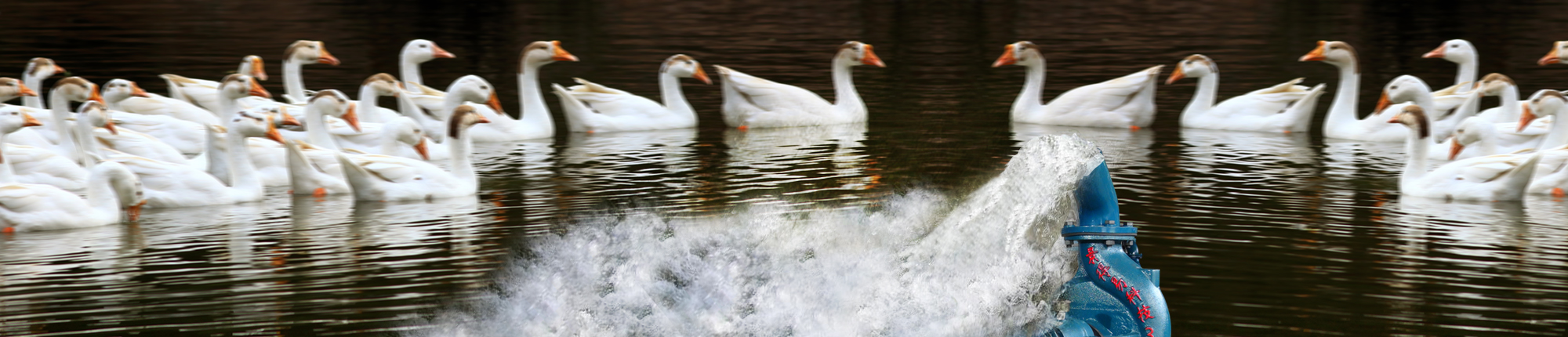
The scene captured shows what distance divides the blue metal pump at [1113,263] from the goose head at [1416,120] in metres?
6.73

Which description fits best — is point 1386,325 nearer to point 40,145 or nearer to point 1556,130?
point 1556,130

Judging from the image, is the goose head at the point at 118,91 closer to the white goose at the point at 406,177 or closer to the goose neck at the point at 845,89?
the white goose at the point at 406,177

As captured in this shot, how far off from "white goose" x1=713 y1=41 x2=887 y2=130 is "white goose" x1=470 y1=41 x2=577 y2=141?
1.50 m

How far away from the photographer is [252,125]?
32.5ft

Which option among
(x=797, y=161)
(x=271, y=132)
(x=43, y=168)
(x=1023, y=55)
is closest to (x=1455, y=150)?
(x=797, y=161)

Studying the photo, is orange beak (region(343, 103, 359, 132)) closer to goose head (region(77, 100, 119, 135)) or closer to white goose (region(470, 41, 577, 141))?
white goose (region(470, 41, 577, 141))

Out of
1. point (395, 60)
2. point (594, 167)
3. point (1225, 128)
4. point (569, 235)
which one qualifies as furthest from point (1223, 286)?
point (395, 60)

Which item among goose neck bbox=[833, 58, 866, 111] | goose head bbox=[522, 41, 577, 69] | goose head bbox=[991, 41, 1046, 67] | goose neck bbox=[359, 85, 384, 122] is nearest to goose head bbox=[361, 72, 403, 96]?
goose neck bbox=[359, 85, 384, 122]

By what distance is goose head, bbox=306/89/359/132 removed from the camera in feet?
36.4

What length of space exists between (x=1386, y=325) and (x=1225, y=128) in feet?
24.1

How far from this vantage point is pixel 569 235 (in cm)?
745

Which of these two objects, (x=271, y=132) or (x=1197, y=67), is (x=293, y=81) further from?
(x=1197, y=67)

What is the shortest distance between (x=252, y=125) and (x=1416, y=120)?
695 centimetres

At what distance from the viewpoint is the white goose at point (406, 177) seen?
949 cm
